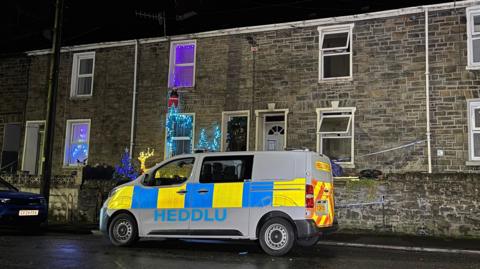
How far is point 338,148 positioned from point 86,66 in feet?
34.7

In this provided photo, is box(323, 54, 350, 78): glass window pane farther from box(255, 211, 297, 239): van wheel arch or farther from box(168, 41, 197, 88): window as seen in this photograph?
box(255, 211, 297, 239): van wheel arch

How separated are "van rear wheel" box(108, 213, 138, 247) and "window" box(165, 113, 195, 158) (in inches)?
297

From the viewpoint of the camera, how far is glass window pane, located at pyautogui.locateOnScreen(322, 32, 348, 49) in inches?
648

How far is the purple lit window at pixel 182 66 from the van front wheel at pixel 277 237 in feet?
31.9

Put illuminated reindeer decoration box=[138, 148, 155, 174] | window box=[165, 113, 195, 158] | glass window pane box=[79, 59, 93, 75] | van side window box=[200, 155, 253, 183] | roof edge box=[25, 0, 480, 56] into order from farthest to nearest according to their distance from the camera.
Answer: glass window pane box=[79, 59, 93, 75] → window box=[165, 113, 195, 158] → illuminated reindeer decoration box=[138, 148, 155, 174] → roof edge box=[25, 0, 480, 56] → van side window box=[200, 155, 253, 183]

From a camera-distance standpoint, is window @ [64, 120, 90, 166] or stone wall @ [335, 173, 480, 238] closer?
stone wall @ [335, 173, 480, 238]

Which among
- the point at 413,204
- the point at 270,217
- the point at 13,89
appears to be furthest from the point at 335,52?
the point at 13,89

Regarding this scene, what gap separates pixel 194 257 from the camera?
8.95 metres

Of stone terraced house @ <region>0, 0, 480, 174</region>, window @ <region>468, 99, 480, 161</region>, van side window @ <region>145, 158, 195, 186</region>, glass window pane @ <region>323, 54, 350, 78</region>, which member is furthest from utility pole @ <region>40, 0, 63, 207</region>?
window @ <region>468, 99, 480, 161</region>

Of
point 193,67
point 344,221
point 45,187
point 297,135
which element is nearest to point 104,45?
point 193,67

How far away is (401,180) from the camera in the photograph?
1322 cm

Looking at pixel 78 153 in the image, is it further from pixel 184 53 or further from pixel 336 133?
pixel 336 133

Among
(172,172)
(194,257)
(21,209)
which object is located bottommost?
(194,257)

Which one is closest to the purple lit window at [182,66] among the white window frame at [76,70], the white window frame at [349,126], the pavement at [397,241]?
the white window frame at [76,70]
